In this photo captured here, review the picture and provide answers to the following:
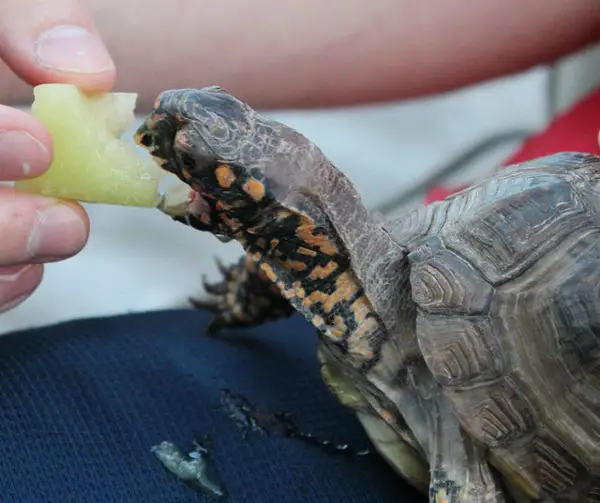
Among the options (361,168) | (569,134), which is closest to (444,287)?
(569,134)

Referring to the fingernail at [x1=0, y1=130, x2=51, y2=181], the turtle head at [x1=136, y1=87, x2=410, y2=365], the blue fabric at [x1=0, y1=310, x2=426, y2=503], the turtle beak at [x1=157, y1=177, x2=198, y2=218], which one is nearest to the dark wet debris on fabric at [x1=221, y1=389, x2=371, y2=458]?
the blue fabric at [x1=0, y1=310, x2=426, y2=503]

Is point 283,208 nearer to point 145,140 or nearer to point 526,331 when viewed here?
point 145,140

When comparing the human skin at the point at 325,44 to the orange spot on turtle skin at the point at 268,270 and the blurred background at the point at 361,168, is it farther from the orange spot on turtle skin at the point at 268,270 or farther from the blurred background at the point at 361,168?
the orange spot on turtle skin at the point at 268,270

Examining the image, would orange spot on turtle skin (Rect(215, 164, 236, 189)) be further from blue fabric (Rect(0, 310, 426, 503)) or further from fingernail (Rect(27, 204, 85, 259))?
blue fabric (Rect(0, 310, 426, 503))

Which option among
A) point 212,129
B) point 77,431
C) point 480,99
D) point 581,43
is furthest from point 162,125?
point 480,99

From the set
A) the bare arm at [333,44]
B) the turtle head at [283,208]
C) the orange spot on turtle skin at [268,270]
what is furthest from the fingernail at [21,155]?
the bare arm at [333,44]
